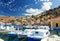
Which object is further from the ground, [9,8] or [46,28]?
[9,8]

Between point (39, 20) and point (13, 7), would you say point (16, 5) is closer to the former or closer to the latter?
point (13, 7)

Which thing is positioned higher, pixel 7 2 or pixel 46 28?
pixel 7 2

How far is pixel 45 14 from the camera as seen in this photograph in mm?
2967

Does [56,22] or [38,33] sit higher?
[56,22]

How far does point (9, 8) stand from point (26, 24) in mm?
356

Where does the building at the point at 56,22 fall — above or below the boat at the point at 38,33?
above

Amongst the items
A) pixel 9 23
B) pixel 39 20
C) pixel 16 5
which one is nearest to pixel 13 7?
pixel 16 5

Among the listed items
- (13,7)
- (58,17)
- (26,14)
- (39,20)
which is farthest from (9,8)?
(58,17)

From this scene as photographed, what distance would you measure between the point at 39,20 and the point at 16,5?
0.42 meters

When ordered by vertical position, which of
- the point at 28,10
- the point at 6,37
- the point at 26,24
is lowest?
the point at 6,37

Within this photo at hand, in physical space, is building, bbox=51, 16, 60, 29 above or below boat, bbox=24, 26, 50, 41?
above

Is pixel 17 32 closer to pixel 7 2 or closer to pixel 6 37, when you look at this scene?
pixel 6 37

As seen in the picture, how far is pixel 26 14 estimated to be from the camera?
3.02 metres

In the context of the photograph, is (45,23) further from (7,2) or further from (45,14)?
Result: (7,2)
